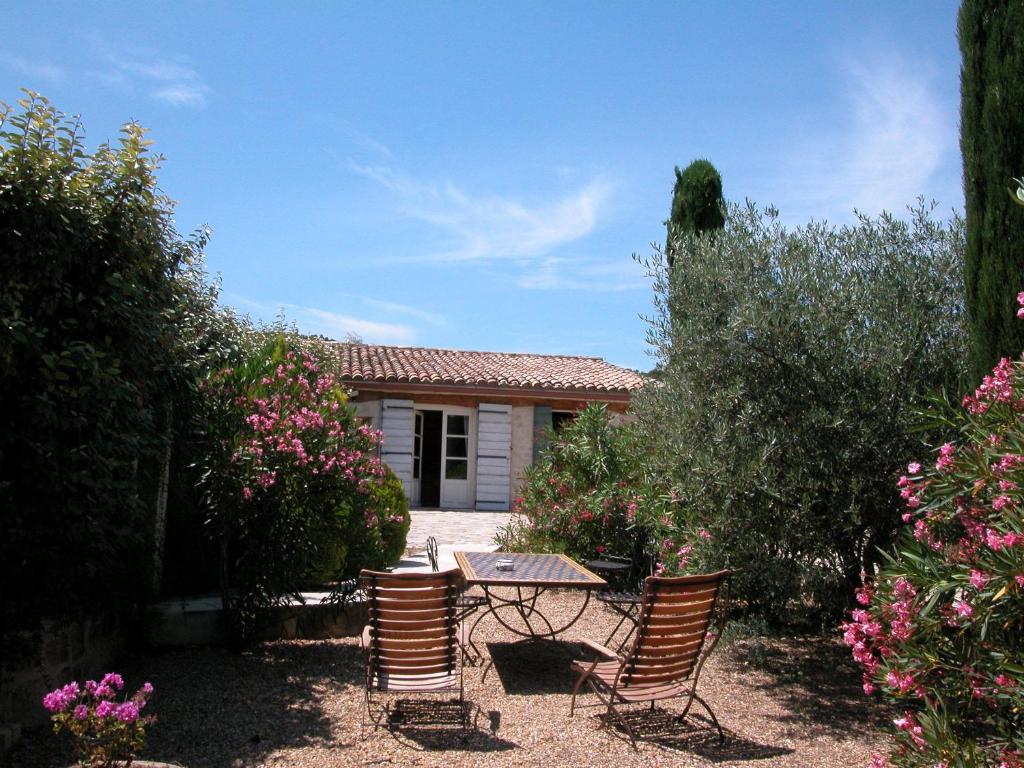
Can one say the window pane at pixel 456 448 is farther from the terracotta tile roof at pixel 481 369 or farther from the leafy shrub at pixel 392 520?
the leafy shrub at pixel 392 520

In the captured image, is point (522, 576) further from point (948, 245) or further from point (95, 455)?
point (948, 245)

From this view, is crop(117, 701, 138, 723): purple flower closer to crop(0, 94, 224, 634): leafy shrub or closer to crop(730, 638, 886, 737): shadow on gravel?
crop(0, 94, 224, 634): leafy shrub

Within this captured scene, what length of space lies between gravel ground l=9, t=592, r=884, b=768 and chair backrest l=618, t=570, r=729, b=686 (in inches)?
12.6

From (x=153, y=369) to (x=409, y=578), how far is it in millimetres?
1834

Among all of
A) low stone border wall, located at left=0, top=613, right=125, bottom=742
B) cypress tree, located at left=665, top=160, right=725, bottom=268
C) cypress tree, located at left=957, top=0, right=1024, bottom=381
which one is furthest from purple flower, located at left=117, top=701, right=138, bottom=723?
cypress tree, located at left=665, top=160, right=725, bottom=268

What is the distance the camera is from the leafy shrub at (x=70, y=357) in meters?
3.96

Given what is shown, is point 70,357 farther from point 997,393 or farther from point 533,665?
point 997,393

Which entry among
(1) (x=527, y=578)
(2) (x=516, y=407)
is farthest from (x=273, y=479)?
(2) (x=516, y=407)

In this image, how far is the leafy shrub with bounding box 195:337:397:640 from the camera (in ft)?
18.2

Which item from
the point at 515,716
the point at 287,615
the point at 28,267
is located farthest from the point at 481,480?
the point at 28,267

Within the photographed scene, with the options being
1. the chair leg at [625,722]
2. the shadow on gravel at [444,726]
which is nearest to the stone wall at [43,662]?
the shadow on gravel at [444,726]

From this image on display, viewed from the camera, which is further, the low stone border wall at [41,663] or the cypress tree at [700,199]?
the cypress tree at [700,199]

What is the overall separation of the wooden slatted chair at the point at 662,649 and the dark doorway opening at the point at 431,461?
13.0m

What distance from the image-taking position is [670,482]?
6.03 metres
